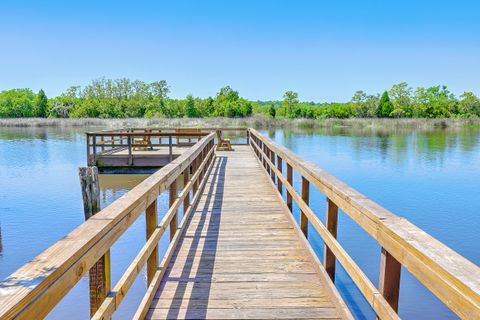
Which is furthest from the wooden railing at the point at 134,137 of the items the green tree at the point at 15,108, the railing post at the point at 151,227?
the green tree at the point at 15,108

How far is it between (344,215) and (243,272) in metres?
7.14

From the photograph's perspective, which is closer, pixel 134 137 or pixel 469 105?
pixel 134 137

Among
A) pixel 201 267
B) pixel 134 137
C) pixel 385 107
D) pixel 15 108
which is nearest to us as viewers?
pixel 201 267

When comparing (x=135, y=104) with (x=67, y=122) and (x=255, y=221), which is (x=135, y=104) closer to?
(x=67, y=122)

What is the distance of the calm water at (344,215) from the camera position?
5883 millimetres


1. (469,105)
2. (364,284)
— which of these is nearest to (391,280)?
(364,284)

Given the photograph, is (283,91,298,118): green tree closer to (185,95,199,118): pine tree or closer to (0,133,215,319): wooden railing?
(185,95,199,118): pine tree

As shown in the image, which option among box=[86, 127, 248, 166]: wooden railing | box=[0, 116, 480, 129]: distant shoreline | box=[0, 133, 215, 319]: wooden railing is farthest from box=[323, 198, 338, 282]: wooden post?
box=[0, 116, 480, 129]: distant shoreline

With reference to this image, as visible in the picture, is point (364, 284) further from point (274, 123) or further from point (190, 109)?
point (190, 109)

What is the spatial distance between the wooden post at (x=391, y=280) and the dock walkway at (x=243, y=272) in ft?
2.57

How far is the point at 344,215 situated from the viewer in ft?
33.1

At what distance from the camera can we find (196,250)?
405 centimetres

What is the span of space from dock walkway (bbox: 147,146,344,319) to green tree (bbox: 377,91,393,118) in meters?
62.2

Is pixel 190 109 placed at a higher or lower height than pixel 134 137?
higher
